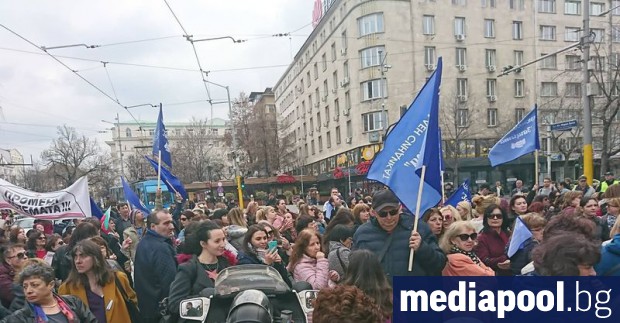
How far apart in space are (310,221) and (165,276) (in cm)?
240

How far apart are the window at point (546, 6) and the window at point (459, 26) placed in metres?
8.62

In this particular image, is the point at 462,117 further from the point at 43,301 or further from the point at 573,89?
the point at 43,301

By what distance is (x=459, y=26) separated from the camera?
3719cm

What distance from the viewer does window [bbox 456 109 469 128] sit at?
3322 centimetres

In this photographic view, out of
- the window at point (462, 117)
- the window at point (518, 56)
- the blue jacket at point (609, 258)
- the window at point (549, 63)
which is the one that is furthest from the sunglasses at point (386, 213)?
the window at point (549, 63)

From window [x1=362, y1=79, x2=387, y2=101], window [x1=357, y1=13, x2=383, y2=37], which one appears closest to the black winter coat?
window [x1=362, y1=79, x2=387, y2=101]

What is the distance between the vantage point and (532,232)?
4465 mm

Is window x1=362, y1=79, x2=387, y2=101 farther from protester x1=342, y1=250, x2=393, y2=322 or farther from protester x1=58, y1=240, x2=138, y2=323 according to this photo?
protester x1=342, y1=250, x2=393, y2=322

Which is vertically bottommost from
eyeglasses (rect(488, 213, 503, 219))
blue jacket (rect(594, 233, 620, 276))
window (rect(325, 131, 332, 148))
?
eyeglasses (rect(488, 213, 503, 219))

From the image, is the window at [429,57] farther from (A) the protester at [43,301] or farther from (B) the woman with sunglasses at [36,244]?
(A) the protester at [43,301]

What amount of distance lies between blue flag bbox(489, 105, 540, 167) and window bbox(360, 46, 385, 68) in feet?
88.2

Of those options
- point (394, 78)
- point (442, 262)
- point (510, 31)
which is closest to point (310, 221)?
point (442, 262)

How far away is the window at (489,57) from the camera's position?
123ft

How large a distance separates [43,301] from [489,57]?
133ft
